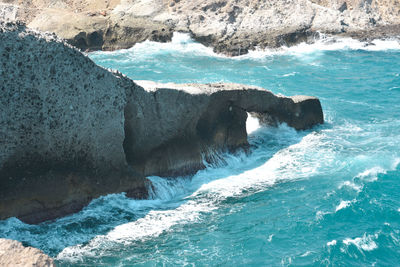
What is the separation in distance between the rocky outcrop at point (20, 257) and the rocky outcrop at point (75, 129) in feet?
13.4

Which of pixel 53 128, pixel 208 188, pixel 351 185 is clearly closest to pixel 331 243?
pixel 351 185

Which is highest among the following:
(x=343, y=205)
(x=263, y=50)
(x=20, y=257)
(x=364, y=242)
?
(x=263, y=50)

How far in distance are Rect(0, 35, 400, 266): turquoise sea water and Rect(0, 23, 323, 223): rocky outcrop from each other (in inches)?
22.2

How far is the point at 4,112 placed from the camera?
36.7 ft

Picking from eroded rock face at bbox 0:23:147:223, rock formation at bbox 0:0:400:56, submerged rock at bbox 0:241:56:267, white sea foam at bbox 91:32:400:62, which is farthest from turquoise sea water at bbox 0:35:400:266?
rock formation at bbox 0:0:400:56

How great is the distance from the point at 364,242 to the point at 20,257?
7839 mm

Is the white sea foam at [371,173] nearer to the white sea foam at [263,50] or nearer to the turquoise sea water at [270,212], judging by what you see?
the turquoise sea water at [270,212]

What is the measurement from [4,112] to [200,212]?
573cm

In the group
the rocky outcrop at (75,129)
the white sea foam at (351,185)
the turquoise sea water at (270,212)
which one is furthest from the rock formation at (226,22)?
the white sea foam at (351,185)

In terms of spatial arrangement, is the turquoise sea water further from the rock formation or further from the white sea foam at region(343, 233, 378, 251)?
the rock formation

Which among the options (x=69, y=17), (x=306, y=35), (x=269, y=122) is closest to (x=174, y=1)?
(x=69, y=17)

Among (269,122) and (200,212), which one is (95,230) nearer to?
(200,212)

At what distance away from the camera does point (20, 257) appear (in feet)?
23.4

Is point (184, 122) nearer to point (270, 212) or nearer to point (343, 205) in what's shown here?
point (270, 212)
